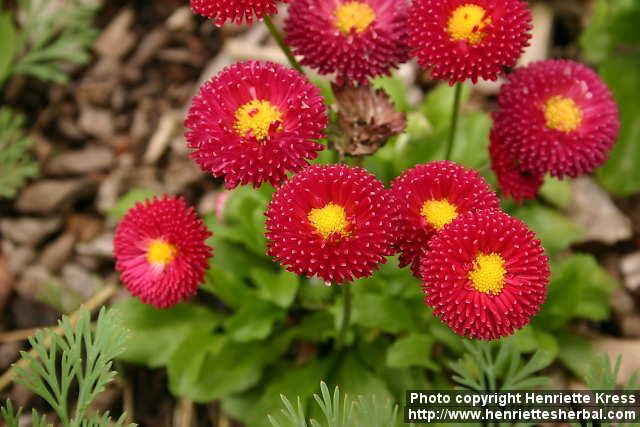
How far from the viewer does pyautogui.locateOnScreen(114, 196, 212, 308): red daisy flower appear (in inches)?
87.7

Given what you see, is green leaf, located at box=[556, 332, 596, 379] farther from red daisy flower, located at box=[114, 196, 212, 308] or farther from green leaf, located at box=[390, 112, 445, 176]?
red daisy flower, located at box=[114, 196, 212, 308]

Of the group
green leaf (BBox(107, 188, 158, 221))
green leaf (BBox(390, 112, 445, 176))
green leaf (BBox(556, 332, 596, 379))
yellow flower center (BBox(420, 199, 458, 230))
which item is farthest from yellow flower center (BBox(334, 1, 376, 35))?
green leaf (BBox(556, 332, 596, 379))

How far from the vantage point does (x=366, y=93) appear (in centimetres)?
255

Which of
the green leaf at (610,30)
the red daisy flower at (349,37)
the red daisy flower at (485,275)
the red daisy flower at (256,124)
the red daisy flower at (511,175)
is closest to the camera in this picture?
the red daisy flower at (485,275)

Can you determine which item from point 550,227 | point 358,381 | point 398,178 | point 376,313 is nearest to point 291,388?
point 358,381

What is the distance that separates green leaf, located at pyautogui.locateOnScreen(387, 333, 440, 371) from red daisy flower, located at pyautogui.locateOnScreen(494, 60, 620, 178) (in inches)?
31.9

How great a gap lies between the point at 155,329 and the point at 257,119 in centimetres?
144

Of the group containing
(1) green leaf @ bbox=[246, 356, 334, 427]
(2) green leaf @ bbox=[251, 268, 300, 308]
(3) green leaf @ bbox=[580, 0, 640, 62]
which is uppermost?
(3) green leaf @ bbox=[580, 0, 640, 62]

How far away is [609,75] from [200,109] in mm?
2551

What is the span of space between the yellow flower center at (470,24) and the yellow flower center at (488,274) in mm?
735

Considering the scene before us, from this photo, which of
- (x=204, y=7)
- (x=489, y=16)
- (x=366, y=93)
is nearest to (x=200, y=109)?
(x=204, y=7)

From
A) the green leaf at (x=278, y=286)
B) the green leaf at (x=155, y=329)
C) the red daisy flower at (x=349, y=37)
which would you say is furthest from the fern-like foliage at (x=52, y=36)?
the red daisy flower at (x=349, y=37)

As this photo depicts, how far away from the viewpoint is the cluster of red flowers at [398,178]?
1.87 meters

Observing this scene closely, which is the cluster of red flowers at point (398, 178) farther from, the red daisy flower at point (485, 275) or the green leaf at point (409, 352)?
the green leaf at point (409, 352)
